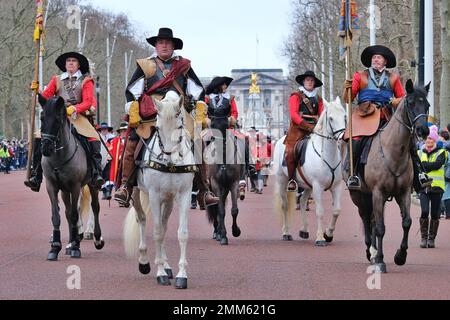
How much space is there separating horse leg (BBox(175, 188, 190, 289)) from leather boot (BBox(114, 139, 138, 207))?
0.86 m

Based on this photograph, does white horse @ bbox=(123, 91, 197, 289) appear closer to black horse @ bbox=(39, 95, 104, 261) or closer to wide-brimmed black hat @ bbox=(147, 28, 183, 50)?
wide-brimmed black hat @ bbox=(147, 28, 183, 50)

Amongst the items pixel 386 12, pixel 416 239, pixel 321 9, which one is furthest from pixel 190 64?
pixel 321 9

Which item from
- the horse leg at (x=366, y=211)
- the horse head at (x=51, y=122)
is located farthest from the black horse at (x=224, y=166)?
the horse head at (x=51, y=122)

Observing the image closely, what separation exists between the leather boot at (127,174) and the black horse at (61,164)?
206 centimetres

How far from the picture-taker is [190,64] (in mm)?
12852

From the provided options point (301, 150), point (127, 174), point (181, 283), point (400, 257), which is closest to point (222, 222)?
point (301, 150)

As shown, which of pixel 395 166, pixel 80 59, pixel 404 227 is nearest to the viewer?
pixel 404 227

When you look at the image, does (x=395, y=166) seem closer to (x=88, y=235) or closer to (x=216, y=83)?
(x=216, y=83)

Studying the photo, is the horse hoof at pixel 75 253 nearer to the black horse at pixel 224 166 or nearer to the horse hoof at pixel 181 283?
the black horse at pixel 224 166

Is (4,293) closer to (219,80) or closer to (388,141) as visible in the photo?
(388,141)

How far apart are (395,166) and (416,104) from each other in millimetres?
891

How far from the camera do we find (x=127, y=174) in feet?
41.6

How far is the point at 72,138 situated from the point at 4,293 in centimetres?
448

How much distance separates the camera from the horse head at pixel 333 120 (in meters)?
16.8
